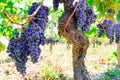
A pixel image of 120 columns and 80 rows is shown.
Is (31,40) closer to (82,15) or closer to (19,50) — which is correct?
(19,50)

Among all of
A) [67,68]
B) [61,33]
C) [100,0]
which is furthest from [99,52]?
[100,0]

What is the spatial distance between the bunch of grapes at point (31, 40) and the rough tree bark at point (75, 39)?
175 centimetres

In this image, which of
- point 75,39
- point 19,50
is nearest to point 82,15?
→ point 75,39

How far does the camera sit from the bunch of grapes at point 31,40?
7.86 feet

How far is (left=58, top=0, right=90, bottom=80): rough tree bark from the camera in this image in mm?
4469

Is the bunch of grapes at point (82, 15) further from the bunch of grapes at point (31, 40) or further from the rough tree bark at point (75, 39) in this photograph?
the bunch of grapes at point (31, 40)

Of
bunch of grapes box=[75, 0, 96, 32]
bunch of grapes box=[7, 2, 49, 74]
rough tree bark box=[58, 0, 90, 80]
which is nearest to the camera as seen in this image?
bunch of grapes box=[7, 2, 49, 74]

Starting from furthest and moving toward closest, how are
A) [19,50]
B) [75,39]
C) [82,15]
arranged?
[75,39] < [82,15] < [19,50]

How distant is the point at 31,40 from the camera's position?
7.92 feet

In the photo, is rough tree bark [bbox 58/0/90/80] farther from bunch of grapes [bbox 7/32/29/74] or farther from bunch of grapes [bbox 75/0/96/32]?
bunch of grapes [bbox 7/32/29/74]

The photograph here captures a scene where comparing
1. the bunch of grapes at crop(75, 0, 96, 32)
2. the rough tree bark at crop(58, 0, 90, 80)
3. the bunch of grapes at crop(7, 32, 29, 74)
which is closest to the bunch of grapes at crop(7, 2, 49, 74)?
the bunch of grapes at crop(7, 32, 29, 74)

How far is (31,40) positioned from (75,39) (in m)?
2.34

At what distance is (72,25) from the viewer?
14.6 feet

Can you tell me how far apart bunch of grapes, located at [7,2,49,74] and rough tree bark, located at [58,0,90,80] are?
175cm
